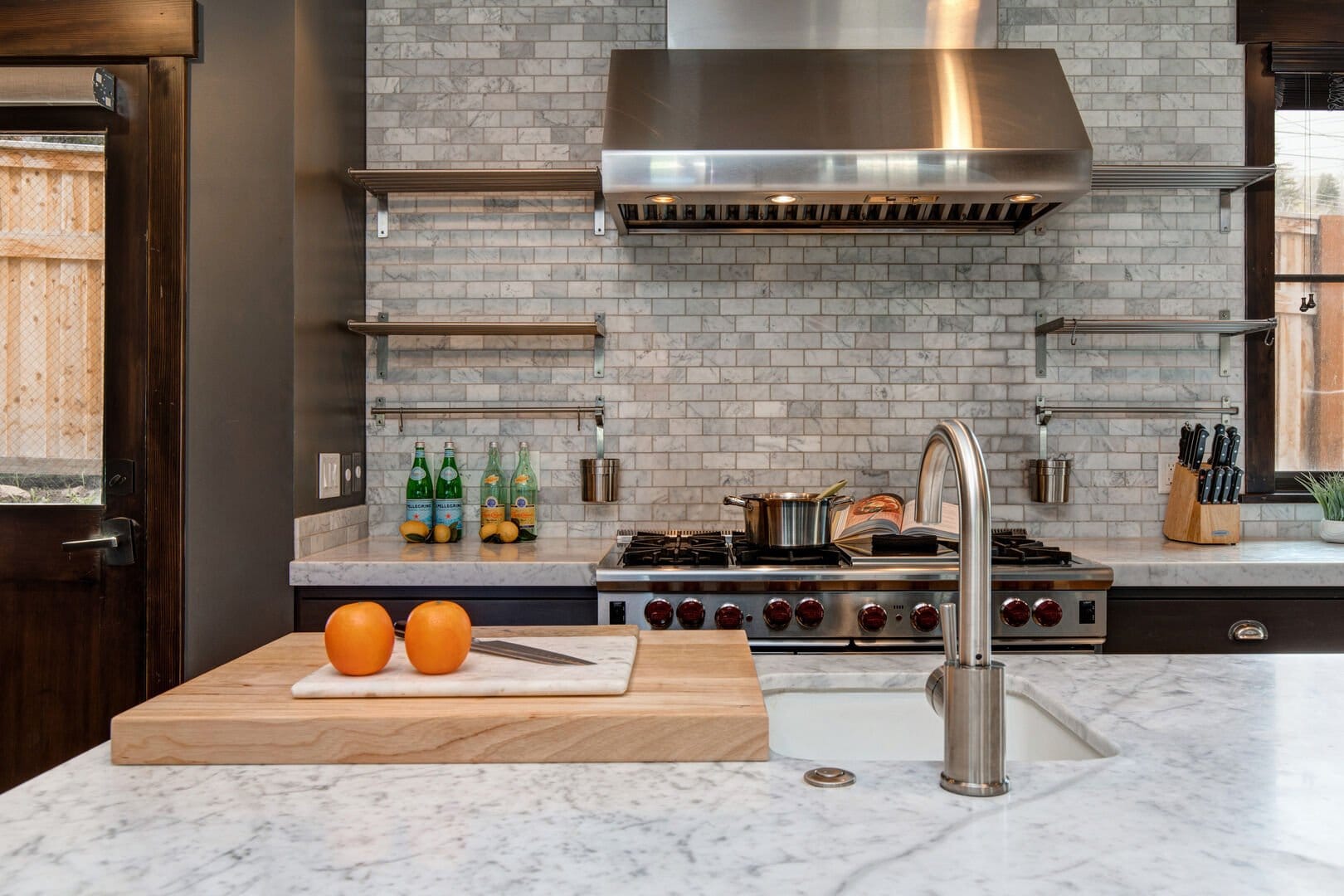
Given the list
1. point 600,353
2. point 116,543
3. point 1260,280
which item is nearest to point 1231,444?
point 1260,280

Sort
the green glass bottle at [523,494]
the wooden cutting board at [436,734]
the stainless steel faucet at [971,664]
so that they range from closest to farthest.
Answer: the stainless steel faucet at [971,664] → the wooden cutting board at [436,734] → the green glass bottle at [523,494]

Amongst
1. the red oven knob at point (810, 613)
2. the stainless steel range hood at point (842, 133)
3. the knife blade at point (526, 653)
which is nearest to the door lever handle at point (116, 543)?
the knife blade at point (526, 653)

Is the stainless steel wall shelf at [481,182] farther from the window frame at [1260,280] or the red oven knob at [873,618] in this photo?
the window frame at [1260,280]

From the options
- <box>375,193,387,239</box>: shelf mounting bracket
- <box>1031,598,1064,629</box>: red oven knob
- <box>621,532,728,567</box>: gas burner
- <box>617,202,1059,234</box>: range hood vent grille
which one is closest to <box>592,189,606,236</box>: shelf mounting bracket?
<box>617,202,1059,234</box>: range hood vent grille

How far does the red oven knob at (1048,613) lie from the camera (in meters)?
2.50

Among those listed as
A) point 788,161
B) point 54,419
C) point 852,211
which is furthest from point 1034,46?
point 54,419

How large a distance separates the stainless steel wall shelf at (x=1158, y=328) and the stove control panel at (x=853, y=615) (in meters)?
0.99

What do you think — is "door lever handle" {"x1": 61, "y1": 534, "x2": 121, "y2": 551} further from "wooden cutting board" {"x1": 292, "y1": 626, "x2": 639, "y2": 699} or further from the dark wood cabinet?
the dark wood cabinet

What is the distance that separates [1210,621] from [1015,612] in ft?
1.90

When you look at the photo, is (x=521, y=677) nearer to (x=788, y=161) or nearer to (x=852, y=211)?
(x=788, y=161)

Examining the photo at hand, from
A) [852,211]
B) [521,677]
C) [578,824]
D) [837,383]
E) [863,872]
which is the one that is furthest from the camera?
[837,383]

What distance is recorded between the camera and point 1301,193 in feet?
11.1

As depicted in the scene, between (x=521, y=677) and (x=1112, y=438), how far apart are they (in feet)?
9.05

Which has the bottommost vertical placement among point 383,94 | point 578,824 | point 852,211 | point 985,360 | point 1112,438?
point 578,824
